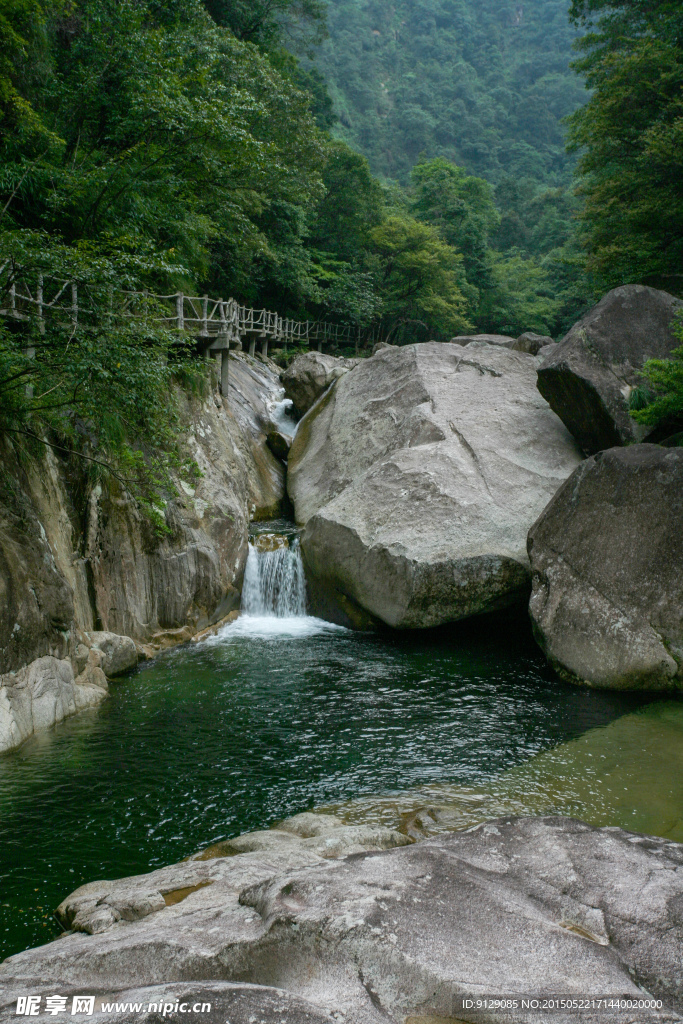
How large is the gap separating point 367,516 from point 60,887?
810 centimetres

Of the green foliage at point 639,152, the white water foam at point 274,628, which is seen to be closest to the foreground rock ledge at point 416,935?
the white water foam at point 274,628

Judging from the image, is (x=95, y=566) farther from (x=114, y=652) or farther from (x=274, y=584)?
(x=274, y=584)

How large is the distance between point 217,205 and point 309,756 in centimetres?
1625

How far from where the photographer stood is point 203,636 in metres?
11.5

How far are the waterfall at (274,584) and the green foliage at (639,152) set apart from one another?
12067mm

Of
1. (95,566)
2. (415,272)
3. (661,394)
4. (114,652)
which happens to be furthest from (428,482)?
(415,272)

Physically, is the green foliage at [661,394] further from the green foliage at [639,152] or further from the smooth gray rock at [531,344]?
the green foliage at [639,152]

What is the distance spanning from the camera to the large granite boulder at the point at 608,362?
1269cm

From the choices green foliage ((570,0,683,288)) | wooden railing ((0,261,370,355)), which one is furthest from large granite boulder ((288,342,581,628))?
green foliage ((570,0,683,288))

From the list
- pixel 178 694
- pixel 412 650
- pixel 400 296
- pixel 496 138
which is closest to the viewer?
pixel 178 694

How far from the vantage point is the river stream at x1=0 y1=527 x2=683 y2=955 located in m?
5.82

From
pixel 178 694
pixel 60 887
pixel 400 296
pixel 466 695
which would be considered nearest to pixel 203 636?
pixel 178 694

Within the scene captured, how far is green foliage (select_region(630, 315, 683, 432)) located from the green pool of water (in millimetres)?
4604

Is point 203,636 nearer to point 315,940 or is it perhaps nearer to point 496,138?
point 315,940
